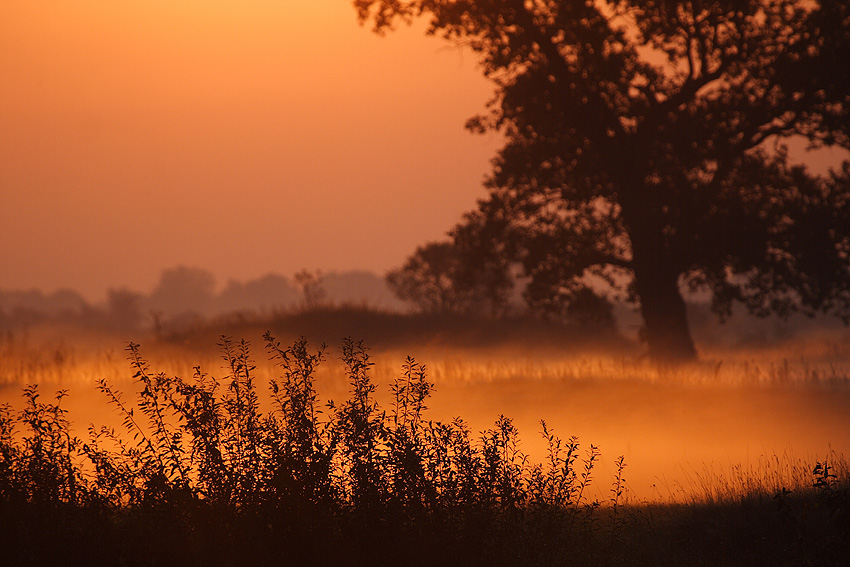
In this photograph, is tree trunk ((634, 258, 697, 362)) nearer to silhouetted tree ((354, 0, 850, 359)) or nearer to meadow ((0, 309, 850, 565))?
silhouetted tree ((354, 0, 850, 359))

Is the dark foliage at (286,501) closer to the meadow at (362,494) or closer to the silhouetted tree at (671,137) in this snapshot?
the meadow at (362,494)

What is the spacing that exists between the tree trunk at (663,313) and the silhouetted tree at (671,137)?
0.04 meters

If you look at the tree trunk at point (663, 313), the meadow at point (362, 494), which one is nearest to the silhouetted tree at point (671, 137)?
the tree trunk at point (663, 313)

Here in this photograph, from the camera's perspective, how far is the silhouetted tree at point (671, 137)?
24.4 m

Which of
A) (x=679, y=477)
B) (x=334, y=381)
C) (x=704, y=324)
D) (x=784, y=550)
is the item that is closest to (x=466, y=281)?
(x=334, y=381)

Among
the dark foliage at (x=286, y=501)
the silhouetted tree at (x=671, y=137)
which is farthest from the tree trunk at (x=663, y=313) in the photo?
the dark foliage at (x=286, y=501)

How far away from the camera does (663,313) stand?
84.0ft

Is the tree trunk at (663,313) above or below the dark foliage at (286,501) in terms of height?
above

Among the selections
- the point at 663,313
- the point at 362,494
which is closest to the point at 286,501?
the point at 362,494

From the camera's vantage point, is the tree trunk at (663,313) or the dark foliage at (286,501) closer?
the dark foliage at (286,501)

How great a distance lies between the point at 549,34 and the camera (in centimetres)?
2430

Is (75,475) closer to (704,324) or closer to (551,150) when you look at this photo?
(551,150)

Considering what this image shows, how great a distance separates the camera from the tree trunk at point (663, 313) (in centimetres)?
2552

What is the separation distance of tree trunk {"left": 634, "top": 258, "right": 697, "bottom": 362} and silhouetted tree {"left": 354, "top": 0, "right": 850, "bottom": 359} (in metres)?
0.04
